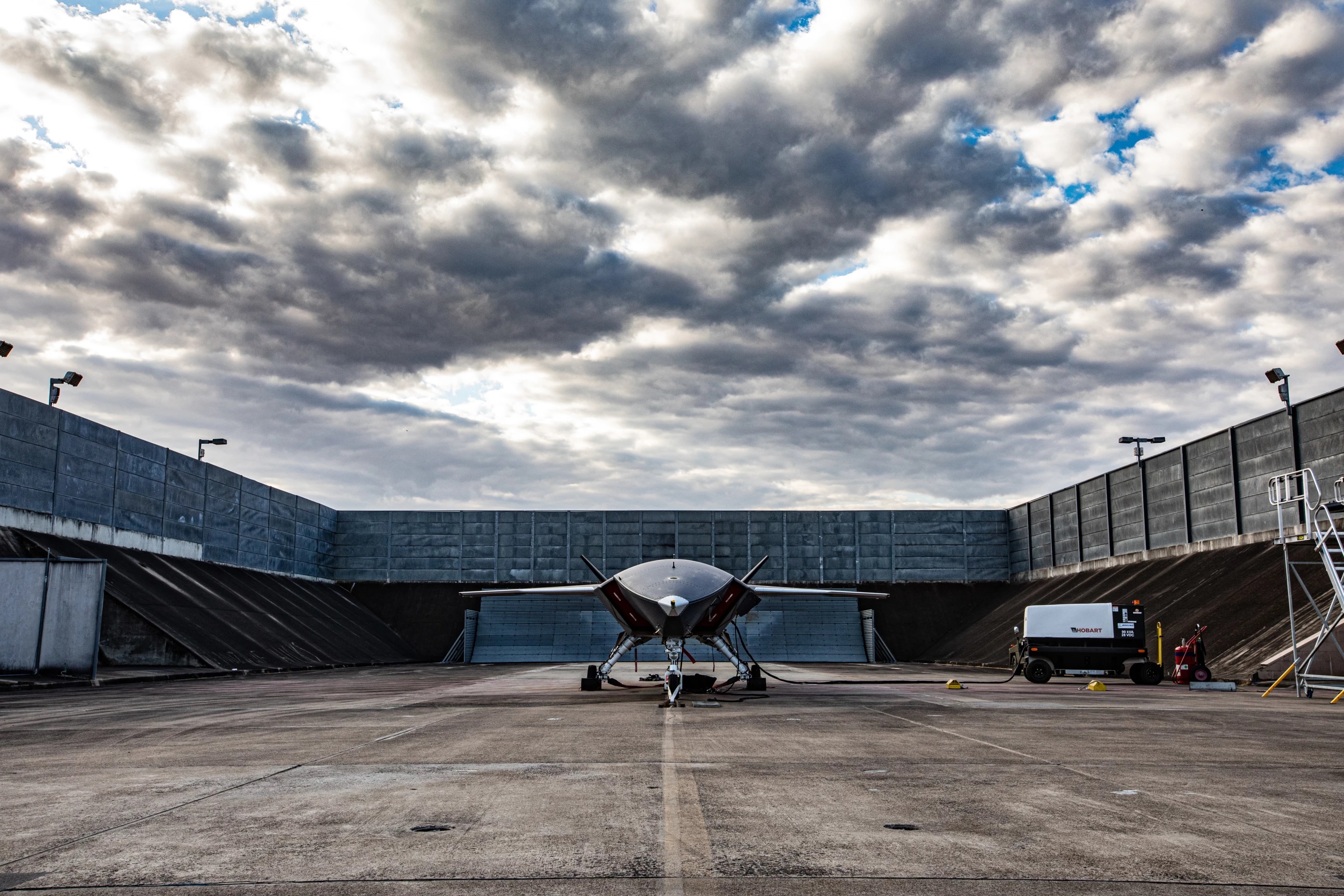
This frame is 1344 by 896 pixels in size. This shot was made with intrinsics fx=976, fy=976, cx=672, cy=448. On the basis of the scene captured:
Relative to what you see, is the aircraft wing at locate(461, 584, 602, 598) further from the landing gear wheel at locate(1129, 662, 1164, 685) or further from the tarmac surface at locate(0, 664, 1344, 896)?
the landing gear wheel at locate(1129, 662, 1164, 685)

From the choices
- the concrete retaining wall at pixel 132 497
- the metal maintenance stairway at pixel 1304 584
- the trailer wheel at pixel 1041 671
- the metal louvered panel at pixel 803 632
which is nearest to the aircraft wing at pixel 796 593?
the trailer wheel at pixel 1041 671

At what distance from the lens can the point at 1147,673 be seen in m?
31.4

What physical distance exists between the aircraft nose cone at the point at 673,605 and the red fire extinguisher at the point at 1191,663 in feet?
59.0

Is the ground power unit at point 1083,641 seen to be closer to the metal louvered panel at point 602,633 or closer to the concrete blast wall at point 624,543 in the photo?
the metal louvered panel at point 602,633

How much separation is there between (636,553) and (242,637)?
28763 millimetres

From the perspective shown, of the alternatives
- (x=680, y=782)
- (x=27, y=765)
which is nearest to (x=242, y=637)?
(x=27, y=765)

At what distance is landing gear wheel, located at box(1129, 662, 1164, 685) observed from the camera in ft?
103

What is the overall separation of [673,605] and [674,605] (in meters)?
0.01

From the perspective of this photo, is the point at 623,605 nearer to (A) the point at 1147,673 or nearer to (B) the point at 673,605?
(B) the point at 673,605

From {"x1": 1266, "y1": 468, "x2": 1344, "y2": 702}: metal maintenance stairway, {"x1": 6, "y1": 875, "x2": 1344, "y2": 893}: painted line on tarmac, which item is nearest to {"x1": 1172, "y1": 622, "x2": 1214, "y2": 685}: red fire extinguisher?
{"x1": 1266, "y1": 468, "x2": 1344, "y2": 702}: metal maintenance stairway

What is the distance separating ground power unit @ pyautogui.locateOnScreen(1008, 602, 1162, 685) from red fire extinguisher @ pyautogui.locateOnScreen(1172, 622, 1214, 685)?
7.44 ft

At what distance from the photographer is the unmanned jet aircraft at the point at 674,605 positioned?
70.9 feet

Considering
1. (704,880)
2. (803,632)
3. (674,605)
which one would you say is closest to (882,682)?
(674,605)

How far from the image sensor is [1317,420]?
3534 cm
